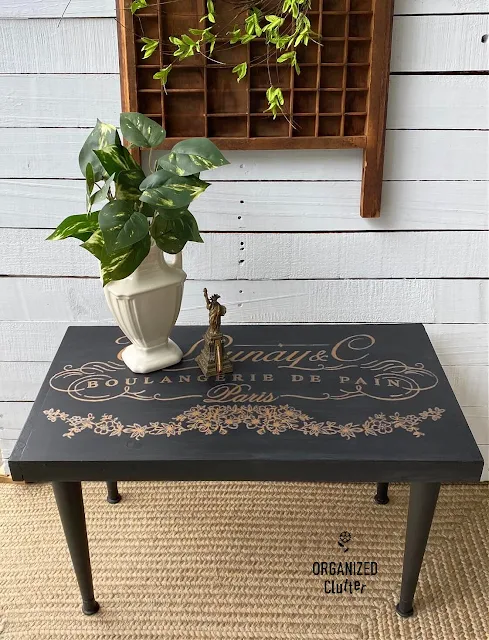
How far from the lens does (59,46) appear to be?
135 cm

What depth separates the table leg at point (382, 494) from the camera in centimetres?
163

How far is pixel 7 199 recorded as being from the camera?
148cm

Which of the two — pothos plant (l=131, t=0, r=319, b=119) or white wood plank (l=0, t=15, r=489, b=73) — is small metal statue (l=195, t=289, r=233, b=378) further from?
white wood plank (l=0, t=15, r=489, b=73)

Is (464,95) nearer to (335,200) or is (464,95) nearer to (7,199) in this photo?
(335,200)

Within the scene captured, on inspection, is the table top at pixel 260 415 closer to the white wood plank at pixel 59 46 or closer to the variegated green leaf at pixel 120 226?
the variegated green leaf at pixel 120 226

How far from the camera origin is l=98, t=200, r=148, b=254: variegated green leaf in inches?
43.3

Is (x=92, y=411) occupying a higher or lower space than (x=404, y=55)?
lower

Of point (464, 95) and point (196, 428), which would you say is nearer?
point (196, 428)

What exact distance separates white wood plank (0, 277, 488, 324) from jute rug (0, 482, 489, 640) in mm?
446

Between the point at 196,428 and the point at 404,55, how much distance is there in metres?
0.83

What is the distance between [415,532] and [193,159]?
0.78m

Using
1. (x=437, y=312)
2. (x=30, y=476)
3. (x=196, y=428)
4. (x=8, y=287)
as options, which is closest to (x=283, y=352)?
(x=196, y=428)

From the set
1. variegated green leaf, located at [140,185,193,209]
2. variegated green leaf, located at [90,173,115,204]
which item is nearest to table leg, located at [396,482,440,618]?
variegated green leaf, located at [140,185,193,209]

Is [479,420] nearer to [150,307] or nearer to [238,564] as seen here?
[238,564]
